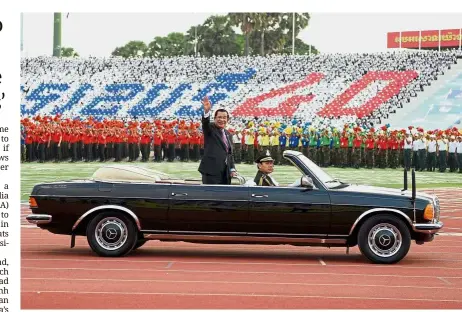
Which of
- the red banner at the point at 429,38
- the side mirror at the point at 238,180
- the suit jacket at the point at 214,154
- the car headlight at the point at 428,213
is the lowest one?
the car headlight at the point at 428,213

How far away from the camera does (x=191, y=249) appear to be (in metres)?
14.1

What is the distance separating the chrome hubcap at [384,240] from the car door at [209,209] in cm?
143

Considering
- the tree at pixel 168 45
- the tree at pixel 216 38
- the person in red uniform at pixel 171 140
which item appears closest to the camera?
the person in red uniform at pixel 171 140

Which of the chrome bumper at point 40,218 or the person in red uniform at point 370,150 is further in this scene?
the person in red uniform at point 370,150

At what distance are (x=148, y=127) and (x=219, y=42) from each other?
56612 mm

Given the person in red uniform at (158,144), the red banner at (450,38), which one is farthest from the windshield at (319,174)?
the red banner at (450,38)

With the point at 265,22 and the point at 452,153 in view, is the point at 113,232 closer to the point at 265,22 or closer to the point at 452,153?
the point at 452,153

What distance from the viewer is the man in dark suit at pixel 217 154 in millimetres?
13352

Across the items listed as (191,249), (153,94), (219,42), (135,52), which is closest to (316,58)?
(153,94)

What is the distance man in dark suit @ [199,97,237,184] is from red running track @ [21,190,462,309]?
3.10ft

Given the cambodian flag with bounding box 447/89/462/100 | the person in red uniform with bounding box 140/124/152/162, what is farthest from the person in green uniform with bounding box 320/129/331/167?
the cambodian flag with bounding box 447/89/462/100

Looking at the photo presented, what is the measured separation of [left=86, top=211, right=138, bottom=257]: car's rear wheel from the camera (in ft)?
41.9

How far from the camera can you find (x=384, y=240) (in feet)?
41.5

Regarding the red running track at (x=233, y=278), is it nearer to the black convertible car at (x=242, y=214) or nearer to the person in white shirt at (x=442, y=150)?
the black convertible car at (x=242, y=214)
